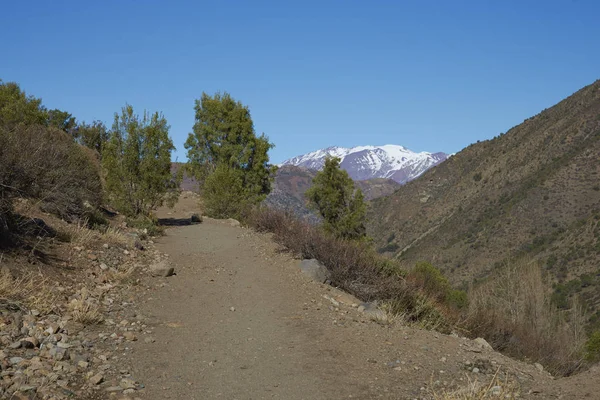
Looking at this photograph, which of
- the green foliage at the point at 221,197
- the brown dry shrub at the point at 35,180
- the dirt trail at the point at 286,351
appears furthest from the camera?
the green foliage at the point at 221,197

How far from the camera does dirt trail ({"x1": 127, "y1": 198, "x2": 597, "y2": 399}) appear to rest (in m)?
5.44

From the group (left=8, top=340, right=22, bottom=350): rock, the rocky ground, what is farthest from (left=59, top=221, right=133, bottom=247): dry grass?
(left=8, top=340, right=22, bottom=350): rock

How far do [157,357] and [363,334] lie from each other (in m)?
3.12

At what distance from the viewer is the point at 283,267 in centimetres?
1241

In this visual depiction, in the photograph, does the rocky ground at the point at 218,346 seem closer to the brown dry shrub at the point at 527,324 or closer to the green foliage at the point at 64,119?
the brown dry shrub at the point at 527,324

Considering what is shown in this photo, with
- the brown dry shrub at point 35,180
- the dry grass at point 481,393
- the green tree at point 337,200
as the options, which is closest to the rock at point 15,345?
the brown dry shrub at point 35,180

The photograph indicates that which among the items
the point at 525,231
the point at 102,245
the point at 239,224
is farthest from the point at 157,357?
the point at 525,231

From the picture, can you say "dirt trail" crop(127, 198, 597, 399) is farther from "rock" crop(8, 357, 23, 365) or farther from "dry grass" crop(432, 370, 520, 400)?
"rock" crop(8, 357, 23, 365)

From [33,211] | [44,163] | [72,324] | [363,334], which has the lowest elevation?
[363,334]

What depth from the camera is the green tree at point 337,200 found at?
95.2 ft

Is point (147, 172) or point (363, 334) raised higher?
point (147, 172)

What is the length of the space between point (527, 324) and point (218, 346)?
22.6 metres

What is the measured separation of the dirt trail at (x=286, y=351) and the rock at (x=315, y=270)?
0.31 metres

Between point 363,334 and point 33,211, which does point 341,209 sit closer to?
point 33,211
